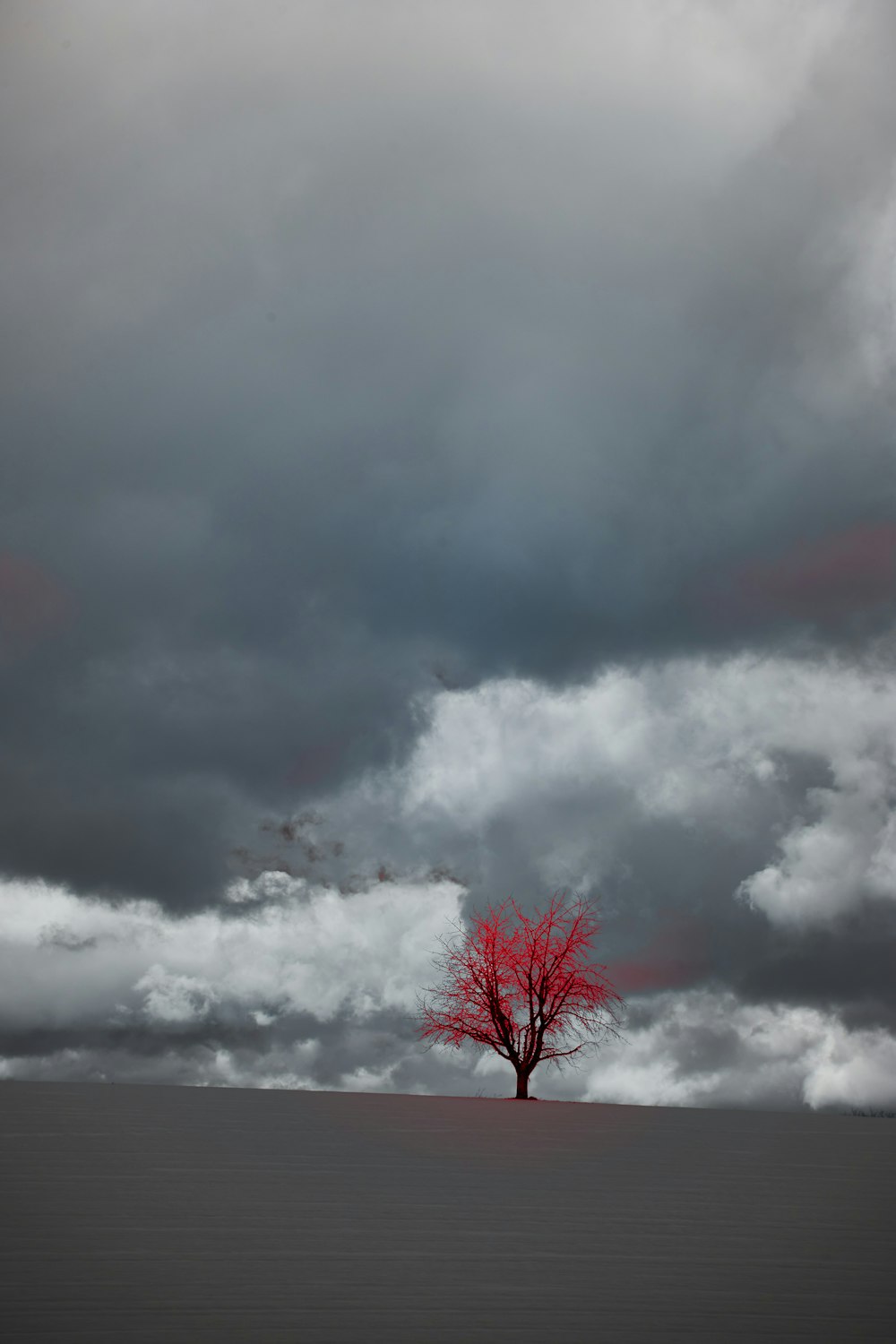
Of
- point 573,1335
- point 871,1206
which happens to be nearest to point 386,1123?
point 871,1206

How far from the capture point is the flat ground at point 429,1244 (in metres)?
5.69

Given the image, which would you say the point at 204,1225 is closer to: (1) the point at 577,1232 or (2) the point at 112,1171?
(1) the point at 577,1232

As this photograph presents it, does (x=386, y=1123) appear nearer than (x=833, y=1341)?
No

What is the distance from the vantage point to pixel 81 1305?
5758 mm

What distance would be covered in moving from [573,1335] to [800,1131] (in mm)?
25309

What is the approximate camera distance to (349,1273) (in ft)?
22.6

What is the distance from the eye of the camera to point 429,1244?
8.07 meters

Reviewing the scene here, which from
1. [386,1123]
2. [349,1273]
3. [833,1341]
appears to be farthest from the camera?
[386,1123]

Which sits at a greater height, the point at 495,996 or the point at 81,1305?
the point at 495,996

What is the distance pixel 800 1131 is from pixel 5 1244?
24.6 meters

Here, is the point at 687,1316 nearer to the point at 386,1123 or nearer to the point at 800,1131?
the point at 386,1123

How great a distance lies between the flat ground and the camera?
5.69 meters

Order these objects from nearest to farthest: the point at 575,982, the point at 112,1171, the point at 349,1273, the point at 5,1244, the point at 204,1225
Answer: the point at 349,1273 < the point at 5,1244 < the point at 204,1225 < the point at 112,1171 < the point at 575,982

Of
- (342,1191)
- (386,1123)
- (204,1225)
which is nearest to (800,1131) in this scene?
(386,1123)
